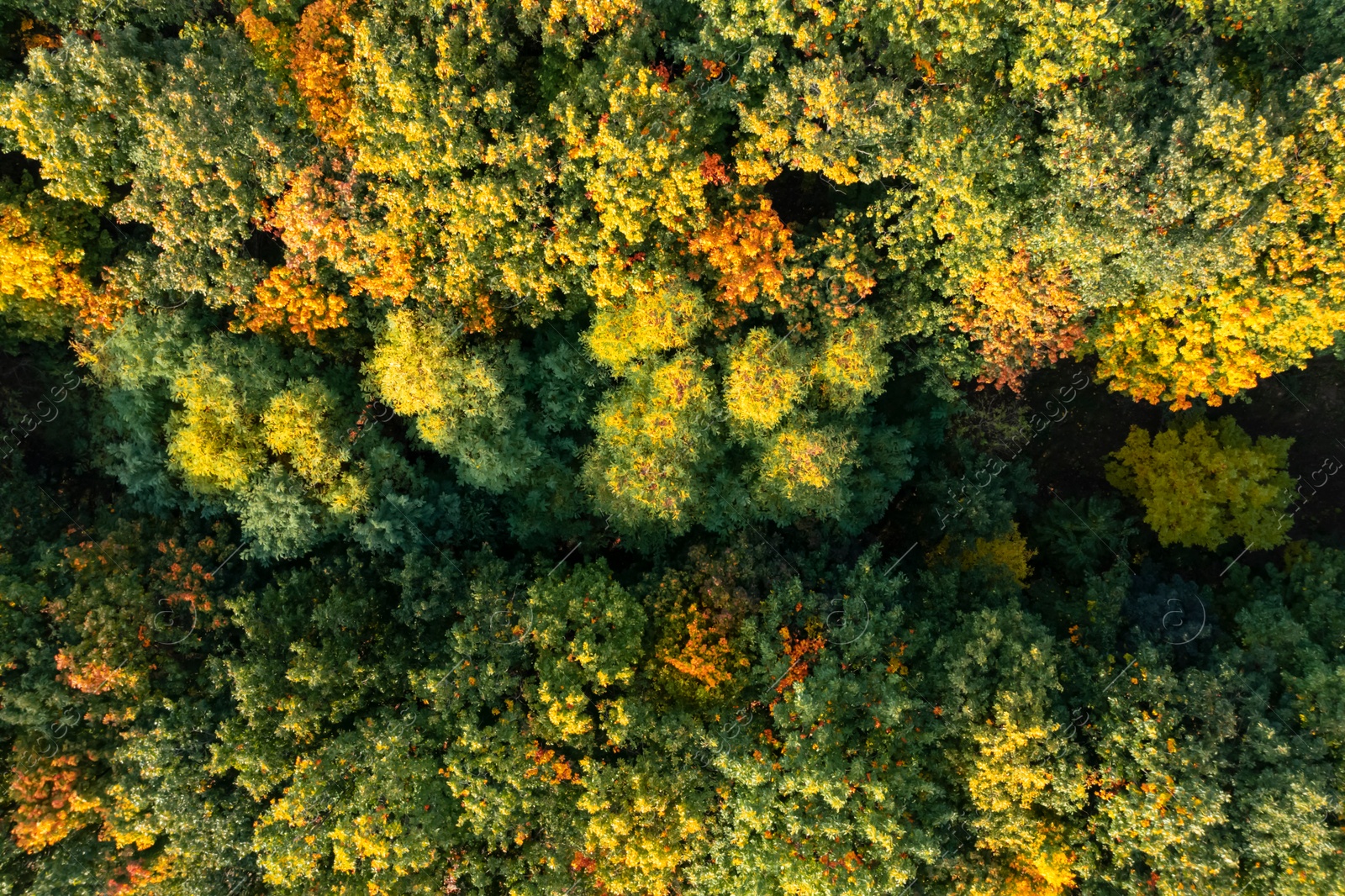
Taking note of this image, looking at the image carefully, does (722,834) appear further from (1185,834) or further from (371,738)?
(1185,834)

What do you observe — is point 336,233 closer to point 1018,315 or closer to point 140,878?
point 140,878

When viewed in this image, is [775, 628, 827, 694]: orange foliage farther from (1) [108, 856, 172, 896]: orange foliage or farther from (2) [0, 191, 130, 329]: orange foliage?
(2) [0, 191, 130, 329]: orange foliage

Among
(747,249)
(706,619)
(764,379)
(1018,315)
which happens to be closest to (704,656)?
(706,619)

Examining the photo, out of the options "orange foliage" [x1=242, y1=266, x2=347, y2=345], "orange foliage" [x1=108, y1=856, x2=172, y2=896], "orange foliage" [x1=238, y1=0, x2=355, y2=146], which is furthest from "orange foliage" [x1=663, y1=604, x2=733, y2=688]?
"orange foliage" [x1=238, y1=0, x2=355, y2=146]

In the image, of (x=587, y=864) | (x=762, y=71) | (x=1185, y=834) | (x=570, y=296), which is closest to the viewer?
(x=1185, y=834)

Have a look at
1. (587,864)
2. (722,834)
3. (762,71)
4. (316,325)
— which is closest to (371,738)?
(587,864)

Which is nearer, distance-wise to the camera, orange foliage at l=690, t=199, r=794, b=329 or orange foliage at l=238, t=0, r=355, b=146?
orange foliage at l=238, t=0, r=355, b=146
